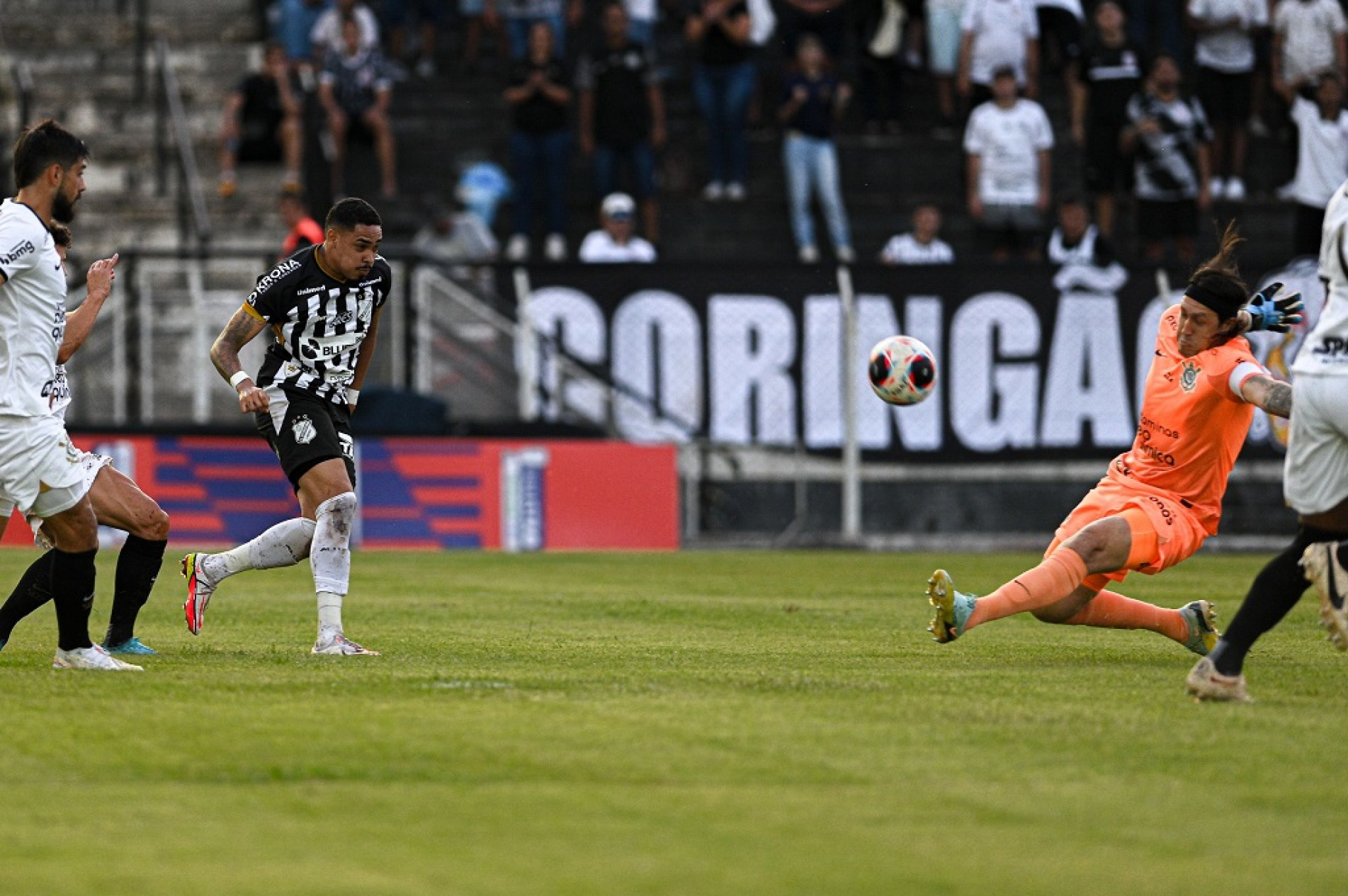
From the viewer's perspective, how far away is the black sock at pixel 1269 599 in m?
7.78

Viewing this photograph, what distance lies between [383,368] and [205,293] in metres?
2.25

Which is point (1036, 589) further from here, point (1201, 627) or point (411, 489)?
point (411, 489)

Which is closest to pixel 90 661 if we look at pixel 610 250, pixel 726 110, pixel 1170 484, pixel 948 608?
pixel 948 608

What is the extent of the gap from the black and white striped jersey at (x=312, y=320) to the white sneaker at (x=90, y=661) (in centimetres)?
164

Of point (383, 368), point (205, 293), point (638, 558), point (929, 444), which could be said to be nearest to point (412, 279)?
point (383, 368)

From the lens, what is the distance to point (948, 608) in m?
8.84

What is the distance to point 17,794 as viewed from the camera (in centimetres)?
604

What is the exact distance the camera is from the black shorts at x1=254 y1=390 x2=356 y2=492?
9.82 meters

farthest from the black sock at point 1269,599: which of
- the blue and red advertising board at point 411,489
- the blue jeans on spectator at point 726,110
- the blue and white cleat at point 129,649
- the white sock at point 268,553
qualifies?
the blue jeans on spectator at point 726,110

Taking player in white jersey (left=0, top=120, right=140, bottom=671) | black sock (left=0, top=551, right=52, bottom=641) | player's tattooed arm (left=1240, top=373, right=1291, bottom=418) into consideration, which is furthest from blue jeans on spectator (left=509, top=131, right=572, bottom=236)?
player's tattooed arm (left=1240, top=373, right=1291, bottom=418)

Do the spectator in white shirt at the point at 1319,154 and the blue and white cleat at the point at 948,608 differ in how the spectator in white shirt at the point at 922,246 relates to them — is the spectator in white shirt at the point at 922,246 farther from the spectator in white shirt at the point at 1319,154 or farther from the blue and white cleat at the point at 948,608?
the blue and white cleat at the point at 948,608

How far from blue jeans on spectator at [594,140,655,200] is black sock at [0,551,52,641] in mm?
14224

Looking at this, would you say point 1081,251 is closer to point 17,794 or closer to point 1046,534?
point 1046,534

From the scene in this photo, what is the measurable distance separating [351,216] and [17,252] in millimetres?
1827
